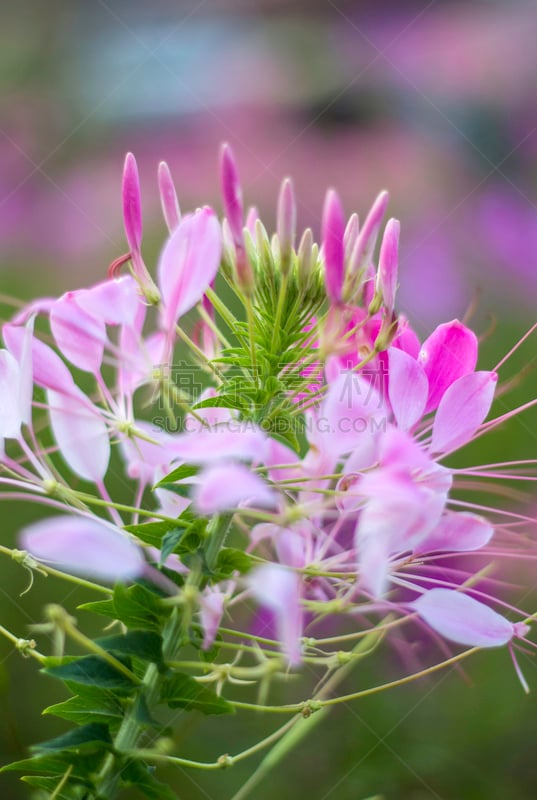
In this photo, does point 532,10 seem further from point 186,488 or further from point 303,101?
point 186,488

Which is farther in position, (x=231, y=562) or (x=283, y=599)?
(x=231, y=562)

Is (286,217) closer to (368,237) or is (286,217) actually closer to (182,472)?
(368,237)

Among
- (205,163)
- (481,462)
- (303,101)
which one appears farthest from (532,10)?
(481,462)

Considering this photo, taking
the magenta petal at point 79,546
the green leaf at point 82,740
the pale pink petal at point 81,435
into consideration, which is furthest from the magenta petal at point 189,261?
the green leaf at point 82,740

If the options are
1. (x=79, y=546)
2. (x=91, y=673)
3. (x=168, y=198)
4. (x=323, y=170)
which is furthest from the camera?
(x=323, y=170)

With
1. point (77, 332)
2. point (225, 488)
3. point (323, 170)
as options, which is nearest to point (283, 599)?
point (225, 488)

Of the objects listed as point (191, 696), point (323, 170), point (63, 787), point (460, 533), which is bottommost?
point (63, 787)

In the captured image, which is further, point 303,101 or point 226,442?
point 303,101

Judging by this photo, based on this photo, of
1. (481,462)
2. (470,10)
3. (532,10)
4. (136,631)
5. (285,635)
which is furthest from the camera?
(470,10)
